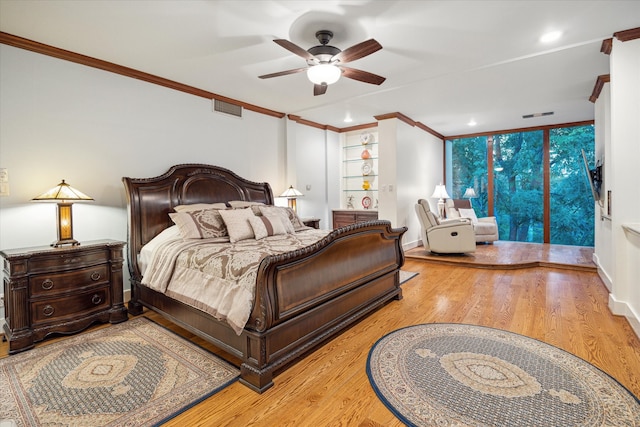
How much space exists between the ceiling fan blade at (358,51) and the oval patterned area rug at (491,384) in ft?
7.85

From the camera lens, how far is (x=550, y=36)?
3006 mm

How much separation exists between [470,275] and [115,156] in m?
4.97

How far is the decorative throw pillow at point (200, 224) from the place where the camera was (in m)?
3.21

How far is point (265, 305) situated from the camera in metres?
1.98

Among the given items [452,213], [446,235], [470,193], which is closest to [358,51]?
[446,235]

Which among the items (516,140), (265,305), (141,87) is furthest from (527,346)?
(516,140)

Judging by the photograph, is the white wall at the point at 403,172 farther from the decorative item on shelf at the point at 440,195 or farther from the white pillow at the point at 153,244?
the white pillow at the point at 153,244

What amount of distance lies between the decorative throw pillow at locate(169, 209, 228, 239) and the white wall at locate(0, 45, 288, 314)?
34.6 inches

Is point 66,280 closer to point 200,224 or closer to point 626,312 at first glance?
point 200,224

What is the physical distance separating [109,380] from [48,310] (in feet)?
3.72

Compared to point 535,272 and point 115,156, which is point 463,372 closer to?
point 535,272

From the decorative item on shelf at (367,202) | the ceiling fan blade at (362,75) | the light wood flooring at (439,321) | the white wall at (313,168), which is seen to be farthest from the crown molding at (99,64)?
the decorative item on shelf at (367,202)

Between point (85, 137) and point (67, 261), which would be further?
point (85, 137)

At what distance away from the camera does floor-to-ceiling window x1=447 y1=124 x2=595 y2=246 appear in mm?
6703
